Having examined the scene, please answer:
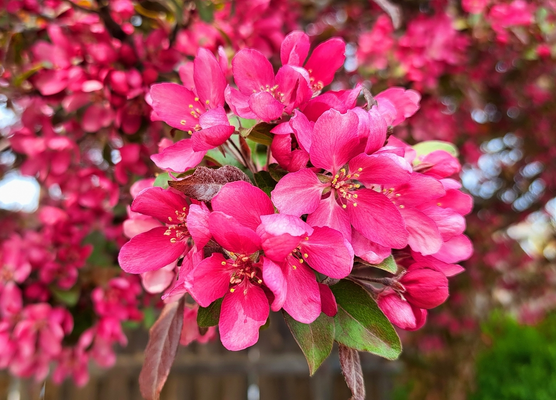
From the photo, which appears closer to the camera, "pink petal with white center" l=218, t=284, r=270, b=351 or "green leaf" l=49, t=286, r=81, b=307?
"pink petal with white center" l=218, t=284, r=270, b=351

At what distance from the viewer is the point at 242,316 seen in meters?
0.57

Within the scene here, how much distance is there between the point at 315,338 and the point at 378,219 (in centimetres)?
20

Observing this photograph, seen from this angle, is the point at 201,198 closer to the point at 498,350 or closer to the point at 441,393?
the point at 498,350

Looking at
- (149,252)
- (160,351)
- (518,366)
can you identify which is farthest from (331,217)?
(518,366)

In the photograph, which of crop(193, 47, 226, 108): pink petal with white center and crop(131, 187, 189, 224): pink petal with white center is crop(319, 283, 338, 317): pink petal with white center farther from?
crop(193, 47, 226, 108): pink petal with white center

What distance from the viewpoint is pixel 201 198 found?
570 mm

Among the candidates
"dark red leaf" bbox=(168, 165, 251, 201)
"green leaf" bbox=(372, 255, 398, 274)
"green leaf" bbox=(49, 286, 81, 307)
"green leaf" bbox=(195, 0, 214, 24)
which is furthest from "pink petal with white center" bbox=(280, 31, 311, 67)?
"green leaf" bbox=(49, 286, 81, 307)

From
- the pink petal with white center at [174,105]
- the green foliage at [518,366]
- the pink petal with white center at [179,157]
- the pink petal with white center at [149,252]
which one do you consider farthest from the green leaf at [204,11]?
the green foliage at [518,366]

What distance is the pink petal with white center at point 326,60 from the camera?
738 millimetres

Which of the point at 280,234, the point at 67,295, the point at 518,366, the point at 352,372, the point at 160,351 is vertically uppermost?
the point at 280,234

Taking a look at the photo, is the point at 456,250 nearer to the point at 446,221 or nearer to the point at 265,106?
the point at 446,221

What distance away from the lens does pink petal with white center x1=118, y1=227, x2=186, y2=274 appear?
62 centimetres

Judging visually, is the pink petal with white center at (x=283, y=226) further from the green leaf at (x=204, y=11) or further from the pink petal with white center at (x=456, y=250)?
the green leaf at (x=204, y=11)

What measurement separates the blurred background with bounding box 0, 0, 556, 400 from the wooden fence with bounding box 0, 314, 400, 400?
0.04 ft
